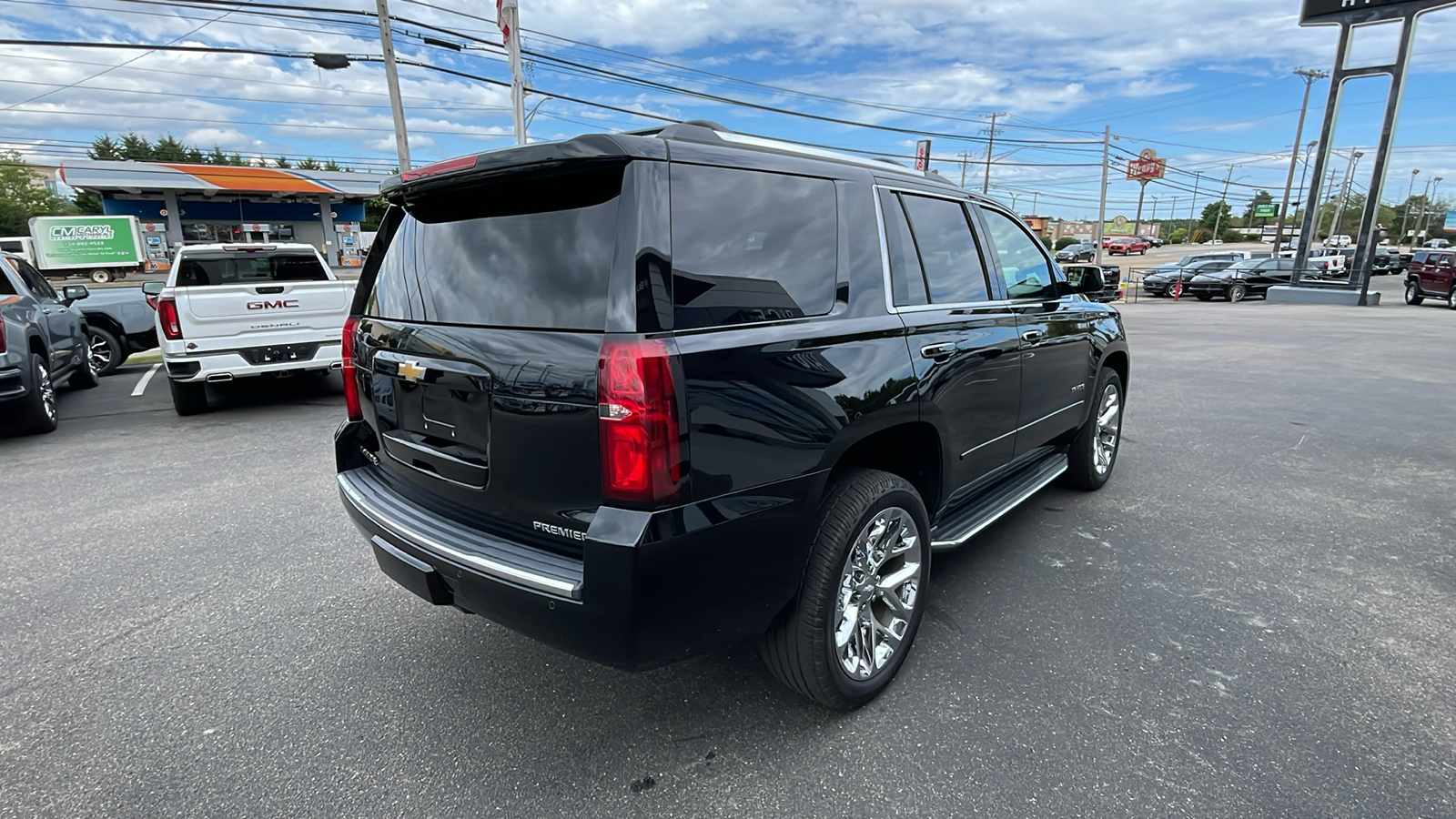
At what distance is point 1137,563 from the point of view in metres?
3.79

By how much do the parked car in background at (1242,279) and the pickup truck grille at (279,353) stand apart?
3035 cm

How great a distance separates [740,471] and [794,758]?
1.00 m

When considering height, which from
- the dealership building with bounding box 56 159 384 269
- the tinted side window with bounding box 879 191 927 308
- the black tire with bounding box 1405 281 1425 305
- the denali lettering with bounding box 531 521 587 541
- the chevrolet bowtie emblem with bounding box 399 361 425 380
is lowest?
the black tire with bounding box 1405 281 1425 305

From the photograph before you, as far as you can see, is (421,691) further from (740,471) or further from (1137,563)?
(1137,563)

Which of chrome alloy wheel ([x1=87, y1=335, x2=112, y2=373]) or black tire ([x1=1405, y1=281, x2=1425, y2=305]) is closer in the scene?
chrome alloy wheel ([x1=87, y1=335, x2=112, y2=373])

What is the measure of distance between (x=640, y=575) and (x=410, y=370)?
115 cm

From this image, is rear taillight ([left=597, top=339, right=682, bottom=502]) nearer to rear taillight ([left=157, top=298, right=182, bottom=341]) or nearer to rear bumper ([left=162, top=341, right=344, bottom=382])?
rear bumper ([left=162, top=341, right=344, bottom=382])

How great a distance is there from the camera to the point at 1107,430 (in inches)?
195

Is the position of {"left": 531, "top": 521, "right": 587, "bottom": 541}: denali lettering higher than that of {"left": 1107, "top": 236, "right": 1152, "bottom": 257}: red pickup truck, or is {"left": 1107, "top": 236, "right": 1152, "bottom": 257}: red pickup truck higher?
{"left": 1107, "top": 236, "right": 1152, "bottom": 257}: red pickup truck

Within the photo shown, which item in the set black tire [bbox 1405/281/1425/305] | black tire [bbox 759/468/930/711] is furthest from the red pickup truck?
black tire [bbox 759/468/930/711]

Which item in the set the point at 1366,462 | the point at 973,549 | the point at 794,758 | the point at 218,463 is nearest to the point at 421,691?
the point at 794,758

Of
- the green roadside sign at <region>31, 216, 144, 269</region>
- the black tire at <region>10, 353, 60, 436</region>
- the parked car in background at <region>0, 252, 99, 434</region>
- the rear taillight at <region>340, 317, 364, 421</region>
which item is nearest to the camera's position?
the rear taillight at <region>340, 317, 364, 421</region>

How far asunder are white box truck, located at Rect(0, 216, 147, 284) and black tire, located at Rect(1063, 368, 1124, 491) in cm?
4463

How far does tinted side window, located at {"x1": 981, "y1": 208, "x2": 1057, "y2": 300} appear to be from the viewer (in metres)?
3.71
